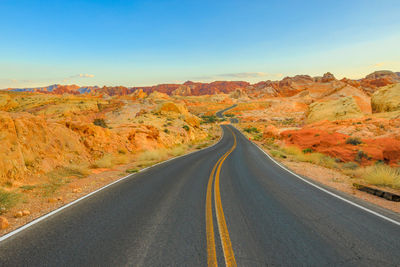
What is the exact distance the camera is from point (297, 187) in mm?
8078

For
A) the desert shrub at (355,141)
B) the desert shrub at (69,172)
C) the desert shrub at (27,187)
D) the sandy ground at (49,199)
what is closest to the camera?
the sandy ground at (49,199)

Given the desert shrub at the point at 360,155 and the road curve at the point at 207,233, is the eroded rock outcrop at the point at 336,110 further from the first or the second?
the road curve at the point at 207,233

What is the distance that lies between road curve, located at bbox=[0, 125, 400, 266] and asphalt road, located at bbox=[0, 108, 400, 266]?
2 cm

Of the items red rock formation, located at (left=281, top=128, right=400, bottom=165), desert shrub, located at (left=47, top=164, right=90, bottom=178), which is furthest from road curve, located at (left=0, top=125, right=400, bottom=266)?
red rock formation, located at (left=281, top=128, right=400, bottom=165)

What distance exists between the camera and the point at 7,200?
5582mm

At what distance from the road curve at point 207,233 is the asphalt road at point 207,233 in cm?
2

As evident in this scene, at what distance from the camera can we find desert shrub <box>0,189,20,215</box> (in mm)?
5280

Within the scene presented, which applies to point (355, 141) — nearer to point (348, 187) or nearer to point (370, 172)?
point (370, 172)

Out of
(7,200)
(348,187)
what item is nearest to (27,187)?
(7,200)

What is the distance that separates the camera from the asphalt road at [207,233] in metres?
3.27

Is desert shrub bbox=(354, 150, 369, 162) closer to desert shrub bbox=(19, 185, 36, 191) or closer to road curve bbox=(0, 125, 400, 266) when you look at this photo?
road curve bbox=(0, 125, 400, 266)

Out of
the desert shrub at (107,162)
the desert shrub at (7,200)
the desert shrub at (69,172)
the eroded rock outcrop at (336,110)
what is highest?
the eroded rock outcrop at (336,110)

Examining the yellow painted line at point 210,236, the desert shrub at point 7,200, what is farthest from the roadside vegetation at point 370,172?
the desert shrub at point 7,200

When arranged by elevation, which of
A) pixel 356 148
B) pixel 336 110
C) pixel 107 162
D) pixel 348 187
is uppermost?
pixel 336 110
